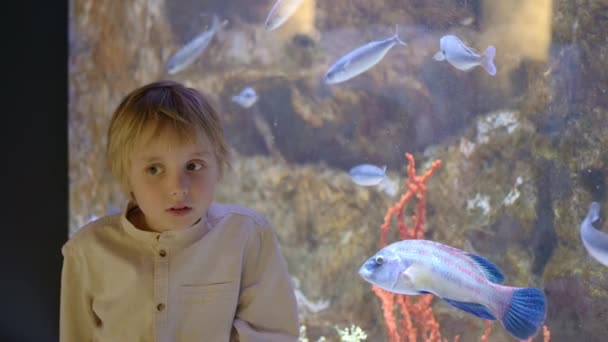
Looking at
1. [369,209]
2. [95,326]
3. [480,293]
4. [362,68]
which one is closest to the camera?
[95,326]

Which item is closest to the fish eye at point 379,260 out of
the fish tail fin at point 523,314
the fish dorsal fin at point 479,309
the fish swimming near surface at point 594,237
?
the fish dorsal fin at point 479,309

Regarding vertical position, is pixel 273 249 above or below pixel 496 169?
above

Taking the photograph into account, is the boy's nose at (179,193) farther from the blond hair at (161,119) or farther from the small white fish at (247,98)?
the small white fish at (247,98)

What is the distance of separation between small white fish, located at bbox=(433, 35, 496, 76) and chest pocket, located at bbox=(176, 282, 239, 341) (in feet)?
6.75

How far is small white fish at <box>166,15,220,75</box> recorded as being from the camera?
4.58 m

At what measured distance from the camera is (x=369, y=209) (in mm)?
4004

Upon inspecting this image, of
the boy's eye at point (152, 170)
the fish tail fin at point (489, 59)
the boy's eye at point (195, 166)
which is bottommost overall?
the boy's eye at point (152, 170)

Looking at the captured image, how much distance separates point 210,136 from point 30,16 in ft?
8.96

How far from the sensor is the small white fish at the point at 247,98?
457 cm

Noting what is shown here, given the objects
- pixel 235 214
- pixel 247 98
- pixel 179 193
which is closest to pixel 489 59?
pixel 235 214

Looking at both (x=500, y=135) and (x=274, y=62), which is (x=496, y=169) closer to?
(x=500, y=135)

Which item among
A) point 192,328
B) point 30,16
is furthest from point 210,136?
point 30,16

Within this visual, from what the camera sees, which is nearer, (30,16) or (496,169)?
(496,169)

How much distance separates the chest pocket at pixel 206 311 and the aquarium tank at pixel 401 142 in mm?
1210
